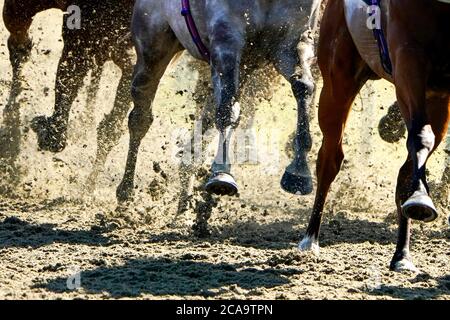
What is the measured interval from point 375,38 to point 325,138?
898mm

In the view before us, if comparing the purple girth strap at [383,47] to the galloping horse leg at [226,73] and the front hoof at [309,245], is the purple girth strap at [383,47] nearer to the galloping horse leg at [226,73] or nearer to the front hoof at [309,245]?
the galloping horse leg at [226,73]

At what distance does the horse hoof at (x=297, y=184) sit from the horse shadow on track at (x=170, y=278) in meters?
0.67

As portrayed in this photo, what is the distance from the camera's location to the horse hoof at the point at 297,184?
25.5 ft

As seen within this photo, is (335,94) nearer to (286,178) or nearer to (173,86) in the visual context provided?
(286,178)

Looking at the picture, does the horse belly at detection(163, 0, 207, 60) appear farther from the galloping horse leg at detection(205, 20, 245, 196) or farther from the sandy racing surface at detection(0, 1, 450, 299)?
the sandy racing surface at detection(0, 1, 450, 299)

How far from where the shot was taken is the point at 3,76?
484 inches

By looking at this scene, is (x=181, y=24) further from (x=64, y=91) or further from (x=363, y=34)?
(x=64, y=91)

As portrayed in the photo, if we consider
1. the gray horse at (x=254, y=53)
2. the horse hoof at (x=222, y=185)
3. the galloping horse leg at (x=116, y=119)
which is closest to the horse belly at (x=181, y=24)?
the gray horse at (x=254, y=53)

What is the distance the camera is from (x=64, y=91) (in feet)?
34.2

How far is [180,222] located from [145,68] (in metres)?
1.23

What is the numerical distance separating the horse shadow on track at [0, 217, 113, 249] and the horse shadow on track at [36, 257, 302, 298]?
88 cm

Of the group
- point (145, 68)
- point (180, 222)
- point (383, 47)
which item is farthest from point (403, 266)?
point (145, 68)

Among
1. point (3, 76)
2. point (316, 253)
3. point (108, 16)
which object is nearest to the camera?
point (316, 253)
